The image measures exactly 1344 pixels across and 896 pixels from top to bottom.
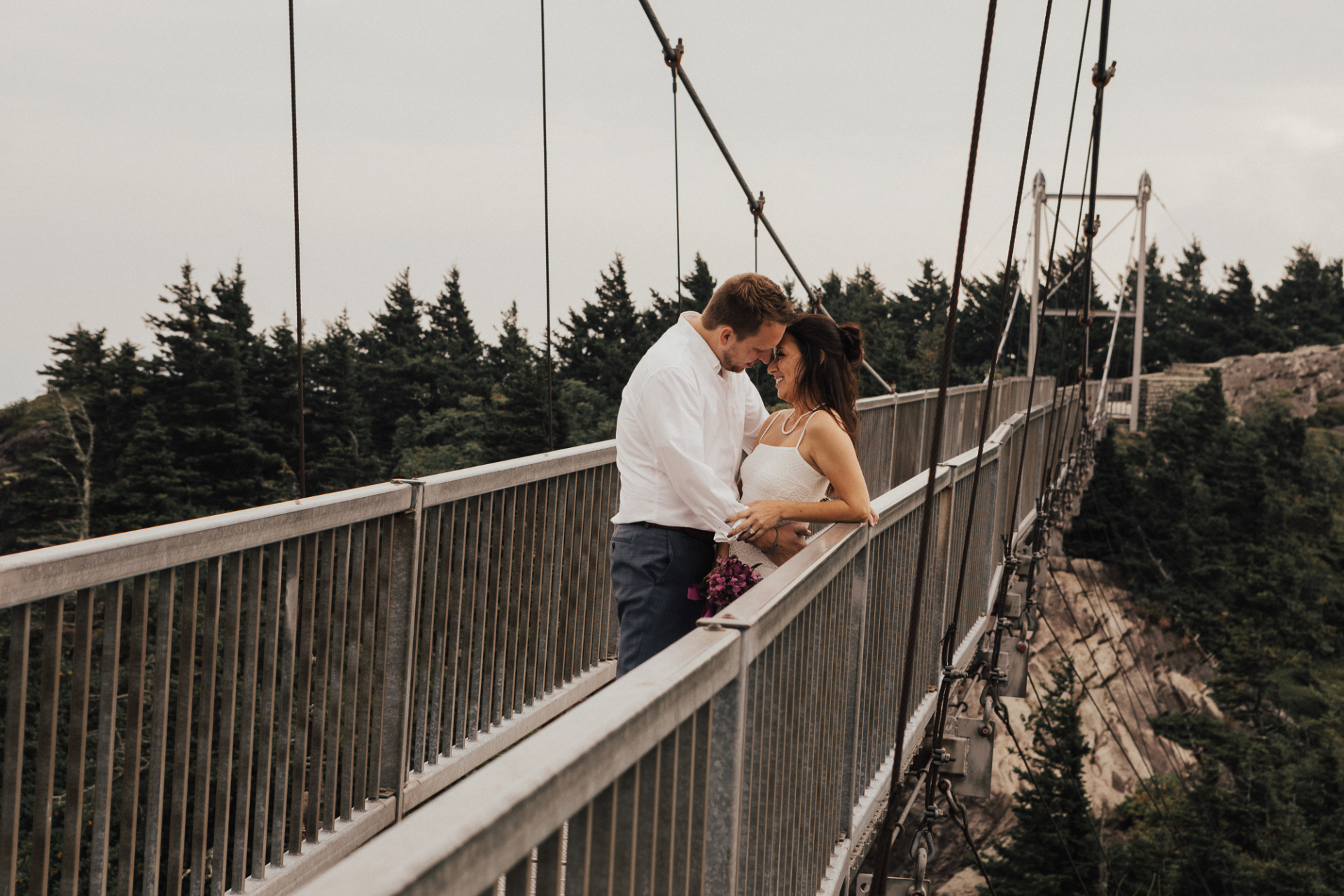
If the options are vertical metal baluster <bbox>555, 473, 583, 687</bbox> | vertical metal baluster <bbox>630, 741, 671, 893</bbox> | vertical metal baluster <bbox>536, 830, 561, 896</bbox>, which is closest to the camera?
vertical metal baluster <bbox>536, 830, 561, 896</bbox>

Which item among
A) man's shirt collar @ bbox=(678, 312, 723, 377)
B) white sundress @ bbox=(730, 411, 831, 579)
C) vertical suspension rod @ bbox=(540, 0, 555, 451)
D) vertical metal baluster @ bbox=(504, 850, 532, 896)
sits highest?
vertical suspension rod @ bbox=(540, 0, 555, 451)

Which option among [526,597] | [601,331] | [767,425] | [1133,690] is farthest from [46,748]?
[601,331]

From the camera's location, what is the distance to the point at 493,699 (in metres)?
3.64

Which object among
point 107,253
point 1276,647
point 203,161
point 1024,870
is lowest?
point 1024,870

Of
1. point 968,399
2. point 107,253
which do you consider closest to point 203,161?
point 107,253

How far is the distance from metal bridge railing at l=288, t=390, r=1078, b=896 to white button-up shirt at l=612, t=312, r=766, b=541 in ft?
1.49

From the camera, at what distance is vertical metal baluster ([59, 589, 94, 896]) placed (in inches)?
74.5

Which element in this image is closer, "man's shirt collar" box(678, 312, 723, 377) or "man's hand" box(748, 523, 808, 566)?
"man's shirt collar" box(678, 312, 723, 377)

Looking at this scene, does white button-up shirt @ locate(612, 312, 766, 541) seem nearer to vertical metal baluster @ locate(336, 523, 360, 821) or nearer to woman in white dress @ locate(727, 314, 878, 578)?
woman in white dress @ locate(727, 314, 878, 578)

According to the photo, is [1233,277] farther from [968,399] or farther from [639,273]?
[968,399]

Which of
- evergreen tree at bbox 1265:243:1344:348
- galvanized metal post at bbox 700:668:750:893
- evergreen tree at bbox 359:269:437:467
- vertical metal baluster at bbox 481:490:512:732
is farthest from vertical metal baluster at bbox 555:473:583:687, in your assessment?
evergreen tree at bbox 1265:243:1344:348

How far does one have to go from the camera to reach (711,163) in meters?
55.5

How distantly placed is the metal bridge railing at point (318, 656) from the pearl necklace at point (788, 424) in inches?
30.8

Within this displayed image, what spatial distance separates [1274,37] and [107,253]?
3287 inches
